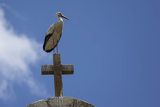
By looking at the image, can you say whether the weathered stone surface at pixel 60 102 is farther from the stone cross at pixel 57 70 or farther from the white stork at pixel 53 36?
the white stork at pixel 53 36

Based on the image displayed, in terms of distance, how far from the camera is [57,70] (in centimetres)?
1277

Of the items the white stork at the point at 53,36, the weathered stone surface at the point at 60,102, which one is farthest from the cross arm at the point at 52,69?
the weathered stone surface at the point at 60,102

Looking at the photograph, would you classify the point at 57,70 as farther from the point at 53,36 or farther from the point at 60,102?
the point at 53,36

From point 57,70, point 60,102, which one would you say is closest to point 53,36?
point 57,70

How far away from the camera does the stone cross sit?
1260cm

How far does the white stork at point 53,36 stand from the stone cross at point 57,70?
817mm

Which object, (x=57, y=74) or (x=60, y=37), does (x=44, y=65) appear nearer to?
(x=57, y=74)

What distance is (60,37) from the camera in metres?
14.2

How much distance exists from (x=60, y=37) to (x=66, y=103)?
2724 millimetres

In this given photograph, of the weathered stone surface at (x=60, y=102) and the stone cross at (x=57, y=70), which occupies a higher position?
the stone cross at (x=57, y=70)

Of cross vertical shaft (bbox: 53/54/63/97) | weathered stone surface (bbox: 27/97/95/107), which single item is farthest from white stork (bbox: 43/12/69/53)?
weathered stone surface (bbox: 27/97/95/107)

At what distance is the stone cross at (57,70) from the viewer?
12.6m

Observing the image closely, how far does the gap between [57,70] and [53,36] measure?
4.94 ft

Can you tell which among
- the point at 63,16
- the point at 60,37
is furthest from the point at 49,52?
the point at 63,16
